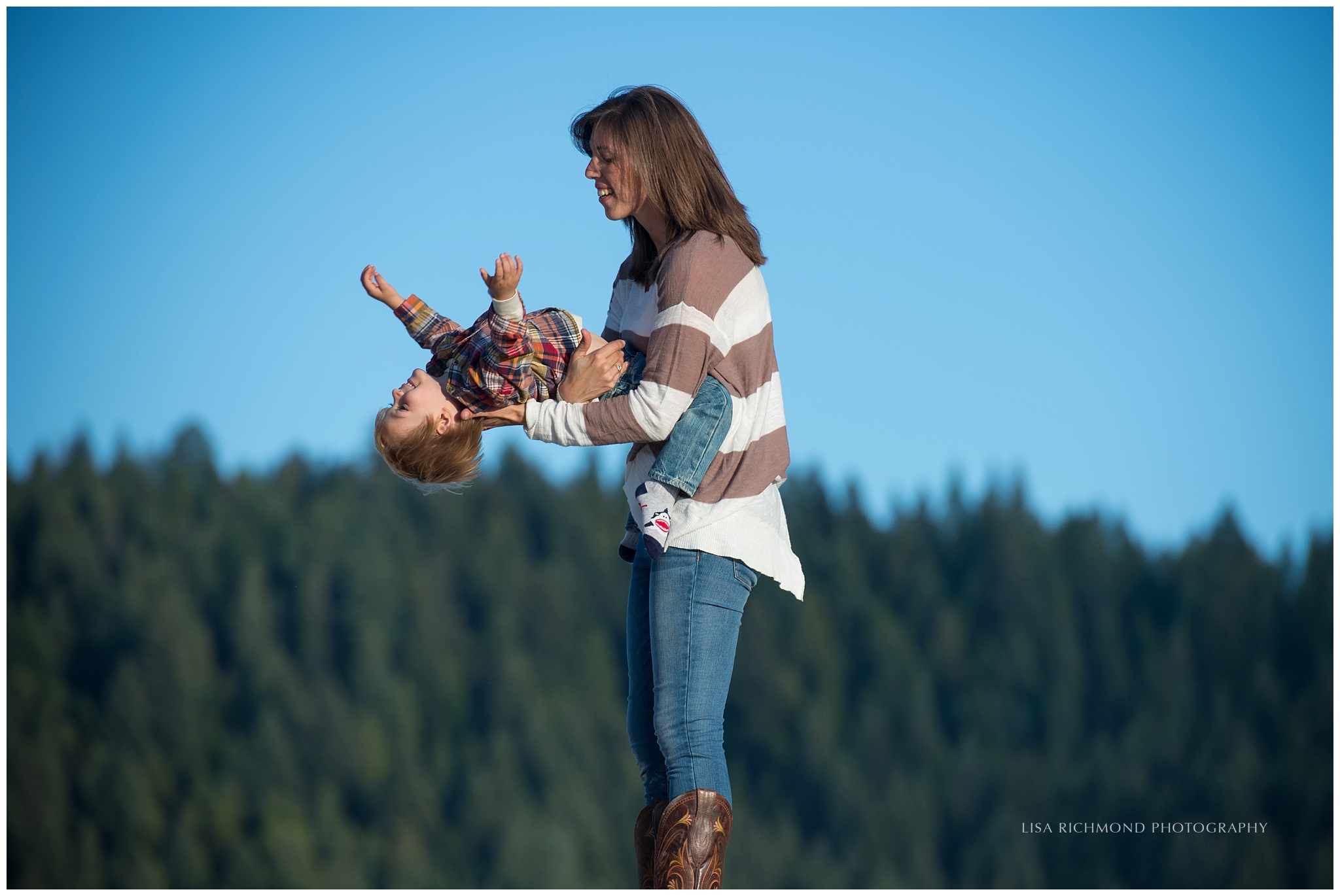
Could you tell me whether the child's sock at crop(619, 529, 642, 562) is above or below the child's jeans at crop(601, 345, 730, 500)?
below

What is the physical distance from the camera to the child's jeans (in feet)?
10.3

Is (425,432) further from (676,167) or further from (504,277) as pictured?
(676,167)

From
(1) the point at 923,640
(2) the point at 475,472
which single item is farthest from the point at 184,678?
(2) the point at 475,472

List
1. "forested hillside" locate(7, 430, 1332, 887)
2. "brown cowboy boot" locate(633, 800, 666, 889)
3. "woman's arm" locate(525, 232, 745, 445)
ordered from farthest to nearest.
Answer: "forested hillside" locate(7, 430, 1332, 887), "brown cowboy boot" locate(633, 800, 666, 889), "woman's arm" locate(525, 232, 745, 445)

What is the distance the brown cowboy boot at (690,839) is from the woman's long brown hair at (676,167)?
1.16 metres

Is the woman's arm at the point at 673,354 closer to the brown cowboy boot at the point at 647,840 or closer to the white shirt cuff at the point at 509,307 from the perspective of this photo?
the white shirt cuff at the point at 509,307

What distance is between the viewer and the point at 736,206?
10.9ft

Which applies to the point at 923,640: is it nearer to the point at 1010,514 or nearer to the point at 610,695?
the point at 1010,514

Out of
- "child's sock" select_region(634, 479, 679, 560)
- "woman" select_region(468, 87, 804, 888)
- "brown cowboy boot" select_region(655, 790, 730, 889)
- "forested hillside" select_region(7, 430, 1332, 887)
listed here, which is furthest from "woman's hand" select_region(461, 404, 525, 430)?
"forested hillside" select_region(7, 430, 1332, 887)

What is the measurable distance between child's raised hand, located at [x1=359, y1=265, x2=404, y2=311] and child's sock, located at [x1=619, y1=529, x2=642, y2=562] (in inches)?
31.1

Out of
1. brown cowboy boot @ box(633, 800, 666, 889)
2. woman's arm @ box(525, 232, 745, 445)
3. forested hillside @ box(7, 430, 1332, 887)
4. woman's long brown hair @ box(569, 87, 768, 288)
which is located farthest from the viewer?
forested hillside @ box(7, 430, 1332, 887)

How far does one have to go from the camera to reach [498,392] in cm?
346

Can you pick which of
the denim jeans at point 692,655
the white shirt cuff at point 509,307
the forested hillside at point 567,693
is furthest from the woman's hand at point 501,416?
the forested hillside at point 567,693

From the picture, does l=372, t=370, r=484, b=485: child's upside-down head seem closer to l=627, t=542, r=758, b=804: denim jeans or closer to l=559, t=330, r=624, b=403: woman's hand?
l=559, t=330, r=624, b=403: woman's hand
